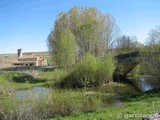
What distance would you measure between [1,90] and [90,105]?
1165 cm

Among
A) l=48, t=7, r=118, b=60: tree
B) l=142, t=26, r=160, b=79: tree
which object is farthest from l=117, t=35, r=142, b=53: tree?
l=142, t=26, r=160, b=79: tree

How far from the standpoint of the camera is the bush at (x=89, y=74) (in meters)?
31.8

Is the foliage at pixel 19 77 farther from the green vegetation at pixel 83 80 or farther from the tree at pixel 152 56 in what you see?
the tree at pixel 152 56

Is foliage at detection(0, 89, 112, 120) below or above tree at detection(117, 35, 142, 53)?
below

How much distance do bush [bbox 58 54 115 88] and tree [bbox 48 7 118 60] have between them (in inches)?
555

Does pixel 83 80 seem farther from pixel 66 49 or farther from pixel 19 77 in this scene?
pixel 19 77

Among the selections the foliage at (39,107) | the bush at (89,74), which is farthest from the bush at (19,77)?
the foliage at (39,107)

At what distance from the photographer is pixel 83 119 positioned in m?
12.3

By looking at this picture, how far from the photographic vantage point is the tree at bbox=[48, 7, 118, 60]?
46.8m

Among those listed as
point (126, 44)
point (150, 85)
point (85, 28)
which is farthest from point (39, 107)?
point (126, 44)

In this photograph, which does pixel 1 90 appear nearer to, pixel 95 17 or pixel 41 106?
pixel 41 106

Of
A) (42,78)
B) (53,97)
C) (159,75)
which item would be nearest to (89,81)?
(159,75)

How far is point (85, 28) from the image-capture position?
46.4 m

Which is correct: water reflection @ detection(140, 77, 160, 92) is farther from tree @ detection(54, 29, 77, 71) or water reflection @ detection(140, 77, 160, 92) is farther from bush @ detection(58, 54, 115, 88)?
tree @ detection(54, 29, 77, 71)
